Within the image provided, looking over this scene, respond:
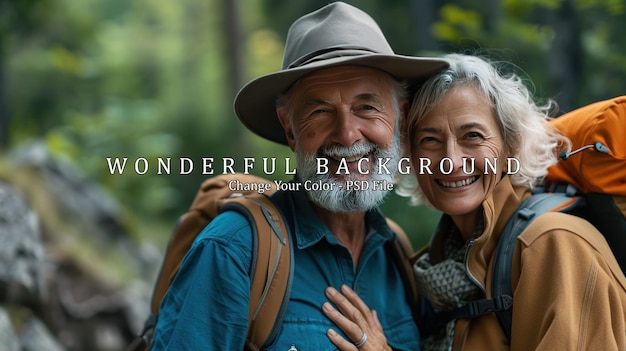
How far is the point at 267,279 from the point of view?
232cm

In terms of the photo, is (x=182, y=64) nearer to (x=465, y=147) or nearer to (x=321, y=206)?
(x=321, y=206)

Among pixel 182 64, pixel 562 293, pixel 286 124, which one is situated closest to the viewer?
pixel 562 293

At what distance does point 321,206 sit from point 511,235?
28.3 inches

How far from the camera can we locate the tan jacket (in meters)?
2.06

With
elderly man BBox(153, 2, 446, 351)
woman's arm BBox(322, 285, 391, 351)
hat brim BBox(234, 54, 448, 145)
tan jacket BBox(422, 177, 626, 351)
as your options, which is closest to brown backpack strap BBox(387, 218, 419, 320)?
elderly man BBox(153, 2, 446, 351)

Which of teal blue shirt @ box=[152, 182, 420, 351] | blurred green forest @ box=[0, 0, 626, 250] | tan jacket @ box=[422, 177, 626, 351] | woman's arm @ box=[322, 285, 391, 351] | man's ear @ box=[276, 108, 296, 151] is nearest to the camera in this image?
tan jacket @ box=[422, 177, 626, 351]

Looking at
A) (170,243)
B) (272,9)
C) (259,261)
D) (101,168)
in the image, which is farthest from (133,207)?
(259,261)

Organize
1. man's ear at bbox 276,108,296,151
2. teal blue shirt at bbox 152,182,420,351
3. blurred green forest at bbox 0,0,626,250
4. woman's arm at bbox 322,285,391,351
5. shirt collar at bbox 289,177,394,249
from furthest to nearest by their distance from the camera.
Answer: blurred green forest at bbox 0,0,626,250 → man's ear at bbox 276,108,296,151 → shirt collar at bbox 289,177,394,249 → woman's arm at bbox 322,285,391,351 → teal blue shirt at bbox 152,182,420,351

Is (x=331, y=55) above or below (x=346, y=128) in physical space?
above

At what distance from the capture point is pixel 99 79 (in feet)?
40.7

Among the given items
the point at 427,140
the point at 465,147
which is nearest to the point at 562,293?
the point at 465,147

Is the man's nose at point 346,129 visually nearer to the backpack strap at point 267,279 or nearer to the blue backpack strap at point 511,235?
the backpack strap at point 267,279

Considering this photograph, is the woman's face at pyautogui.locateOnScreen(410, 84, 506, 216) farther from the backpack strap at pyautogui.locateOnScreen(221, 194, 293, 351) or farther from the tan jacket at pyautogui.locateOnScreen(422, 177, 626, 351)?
the backpack strap at pyautogui.locateOnScreen(221, 194, 293, 351)

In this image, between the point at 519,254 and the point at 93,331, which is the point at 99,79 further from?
the point at 519,254
